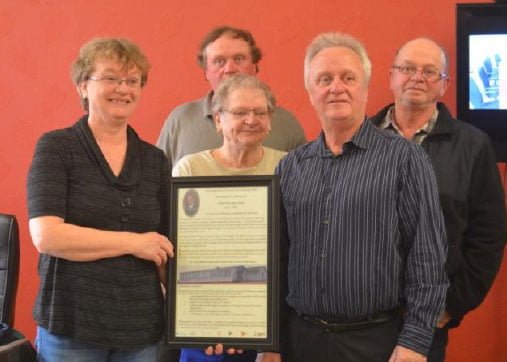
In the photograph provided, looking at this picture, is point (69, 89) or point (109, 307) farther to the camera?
point (69, 89)

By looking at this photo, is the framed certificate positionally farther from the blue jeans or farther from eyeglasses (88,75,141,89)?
eyeglasses (88,75,141,89)

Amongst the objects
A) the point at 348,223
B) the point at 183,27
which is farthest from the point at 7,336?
the point at 183,27

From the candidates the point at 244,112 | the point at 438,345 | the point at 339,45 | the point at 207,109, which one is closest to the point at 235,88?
the point at 244,112

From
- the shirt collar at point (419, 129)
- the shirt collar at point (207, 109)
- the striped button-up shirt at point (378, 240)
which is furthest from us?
the shirt collar at point (207, 109)

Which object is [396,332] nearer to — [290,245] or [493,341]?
[290,245]

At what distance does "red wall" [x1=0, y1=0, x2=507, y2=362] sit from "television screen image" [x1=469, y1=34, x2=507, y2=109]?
227 mm

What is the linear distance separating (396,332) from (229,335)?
1.48ft

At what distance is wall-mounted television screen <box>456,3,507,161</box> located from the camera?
274cm

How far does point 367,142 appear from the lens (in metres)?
1.74

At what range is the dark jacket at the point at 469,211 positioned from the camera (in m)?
2.04

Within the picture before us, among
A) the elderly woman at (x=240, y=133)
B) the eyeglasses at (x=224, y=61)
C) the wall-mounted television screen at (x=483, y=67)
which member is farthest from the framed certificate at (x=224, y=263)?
the wall-mounted television screen at (x=483, y=67)

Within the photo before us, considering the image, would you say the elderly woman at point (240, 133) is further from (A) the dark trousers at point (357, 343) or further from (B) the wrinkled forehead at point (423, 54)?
(B) the wrinkled forehead at point (423, 54)

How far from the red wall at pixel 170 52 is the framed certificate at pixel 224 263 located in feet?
4.71

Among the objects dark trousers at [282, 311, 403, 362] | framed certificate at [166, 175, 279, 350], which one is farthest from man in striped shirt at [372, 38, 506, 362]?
framed certificate at [166, 175, 279, 350]
